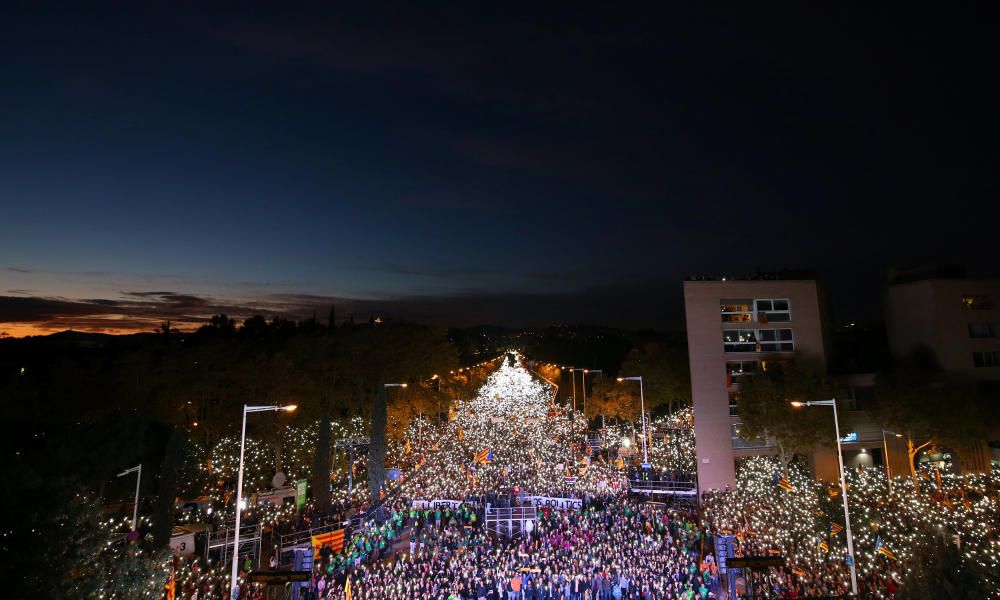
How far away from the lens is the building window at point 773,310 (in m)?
38.0

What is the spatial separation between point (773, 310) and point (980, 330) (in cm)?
1372

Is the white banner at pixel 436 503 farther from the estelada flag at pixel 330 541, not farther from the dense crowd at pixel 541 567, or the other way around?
the estelada flag at pixel 330 541

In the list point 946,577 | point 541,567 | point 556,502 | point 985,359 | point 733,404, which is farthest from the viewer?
point 733,404

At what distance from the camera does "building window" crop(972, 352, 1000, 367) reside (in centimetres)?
3544

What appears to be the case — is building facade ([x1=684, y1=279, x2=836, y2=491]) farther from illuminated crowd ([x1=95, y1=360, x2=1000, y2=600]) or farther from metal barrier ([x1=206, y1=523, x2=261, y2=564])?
metal barrier ([x1=206, y1=523, x2=261, y2=564])

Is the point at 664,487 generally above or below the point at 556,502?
below

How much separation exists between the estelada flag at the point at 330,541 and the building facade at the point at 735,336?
25.0m

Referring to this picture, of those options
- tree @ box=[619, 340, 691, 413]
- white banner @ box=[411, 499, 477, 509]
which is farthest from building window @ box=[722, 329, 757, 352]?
white banner @ box=[411, 499, 477, 509]

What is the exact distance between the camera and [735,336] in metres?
37.8

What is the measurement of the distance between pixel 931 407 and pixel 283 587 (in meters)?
33.5

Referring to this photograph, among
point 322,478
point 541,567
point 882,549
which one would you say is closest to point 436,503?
point 322,478

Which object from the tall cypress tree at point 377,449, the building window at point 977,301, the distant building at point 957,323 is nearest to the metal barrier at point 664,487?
the tall cypress tree at point 377,449

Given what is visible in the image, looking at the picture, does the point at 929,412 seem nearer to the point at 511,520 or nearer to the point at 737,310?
the point at 737,310

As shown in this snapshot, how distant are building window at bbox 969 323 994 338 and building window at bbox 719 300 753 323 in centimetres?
1477
